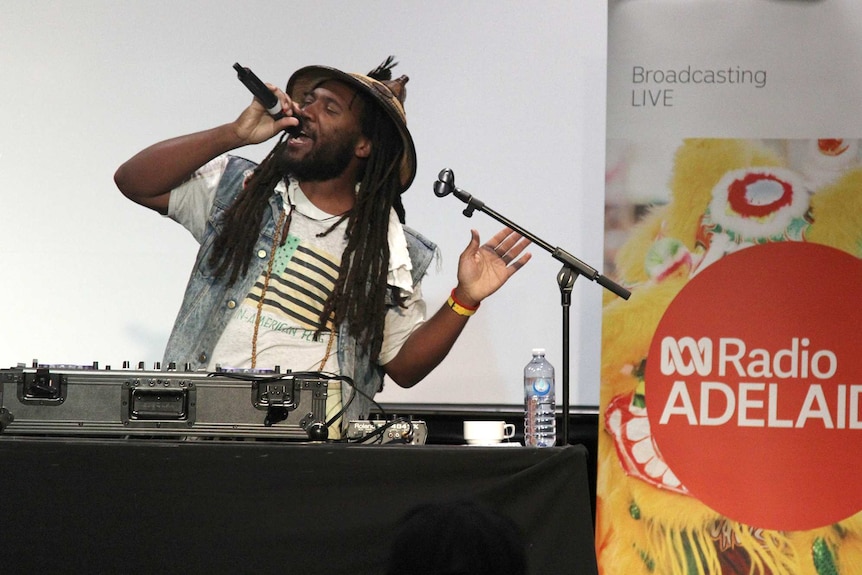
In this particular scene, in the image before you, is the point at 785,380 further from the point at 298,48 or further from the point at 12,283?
the point at 12,283

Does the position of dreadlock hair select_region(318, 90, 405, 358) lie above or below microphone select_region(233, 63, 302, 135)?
below

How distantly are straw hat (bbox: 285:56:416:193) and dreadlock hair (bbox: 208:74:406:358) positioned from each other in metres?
0.03

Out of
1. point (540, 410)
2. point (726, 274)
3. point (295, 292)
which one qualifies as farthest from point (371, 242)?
point (726, 274)

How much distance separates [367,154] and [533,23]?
69 centimetres

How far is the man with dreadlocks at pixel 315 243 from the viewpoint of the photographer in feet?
9.86

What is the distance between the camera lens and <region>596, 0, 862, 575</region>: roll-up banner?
3.00 metres

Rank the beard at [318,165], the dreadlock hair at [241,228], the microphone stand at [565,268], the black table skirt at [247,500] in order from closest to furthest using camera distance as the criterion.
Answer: the black table skirt at [247,500], the microphone stand at [565,268], the dreadlock hair at [241,228], the beard at [318,165]

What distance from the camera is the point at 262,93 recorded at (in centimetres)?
261

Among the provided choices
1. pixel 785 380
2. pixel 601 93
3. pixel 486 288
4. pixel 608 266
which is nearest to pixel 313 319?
pixel 486 288

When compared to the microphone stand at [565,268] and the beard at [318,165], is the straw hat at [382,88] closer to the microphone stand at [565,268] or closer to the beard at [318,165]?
the beard at [318,165]

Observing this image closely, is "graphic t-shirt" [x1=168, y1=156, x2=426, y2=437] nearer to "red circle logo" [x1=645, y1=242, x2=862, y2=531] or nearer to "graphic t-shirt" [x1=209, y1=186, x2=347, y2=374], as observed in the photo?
"graphic t-shirt" [x1=209, y1=186, x2=347, y2=374]

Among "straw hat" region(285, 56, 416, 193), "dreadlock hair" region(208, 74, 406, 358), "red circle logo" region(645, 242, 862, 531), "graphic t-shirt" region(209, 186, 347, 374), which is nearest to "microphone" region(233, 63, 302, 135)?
"straw hat" region(285, 56, 416, 193)

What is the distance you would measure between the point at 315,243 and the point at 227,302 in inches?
12.8

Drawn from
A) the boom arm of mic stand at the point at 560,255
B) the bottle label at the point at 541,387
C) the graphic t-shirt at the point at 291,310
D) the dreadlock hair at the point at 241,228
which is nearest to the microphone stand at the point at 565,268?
the boom arm of mic stand at the point at 560,255
